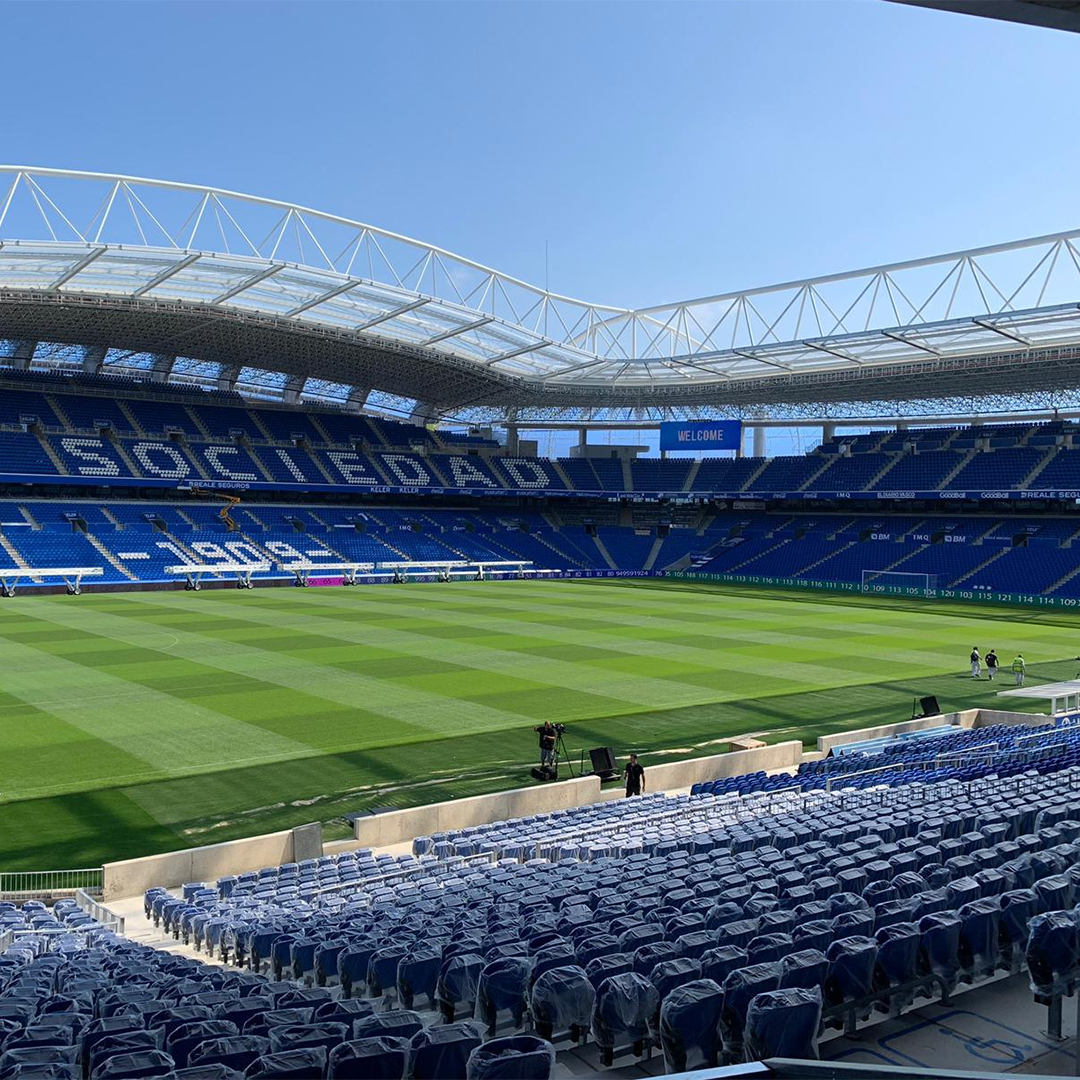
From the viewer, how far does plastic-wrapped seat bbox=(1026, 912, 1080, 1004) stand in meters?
6.50

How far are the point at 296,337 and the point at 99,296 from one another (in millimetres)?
12569

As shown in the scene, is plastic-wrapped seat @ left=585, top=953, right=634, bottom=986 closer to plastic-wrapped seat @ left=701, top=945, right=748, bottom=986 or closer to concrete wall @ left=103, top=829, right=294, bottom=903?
plastic-wrapped seat @ left=701, top=945, right=748, bottom=986

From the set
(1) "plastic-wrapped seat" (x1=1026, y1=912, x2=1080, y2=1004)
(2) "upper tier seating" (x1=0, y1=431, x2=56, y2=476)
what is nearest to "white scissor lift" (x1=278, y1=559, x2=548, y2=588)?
(2) "upper tier seating" (x1=0, y1=431, x2=56, y2=476)

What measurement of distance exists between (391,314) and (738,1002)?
157 ft

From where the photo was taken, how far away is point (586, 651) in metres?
36.5

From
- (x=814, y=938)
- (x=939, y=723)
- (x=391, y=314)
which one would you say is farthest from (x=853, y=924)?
(x=391, y=314)

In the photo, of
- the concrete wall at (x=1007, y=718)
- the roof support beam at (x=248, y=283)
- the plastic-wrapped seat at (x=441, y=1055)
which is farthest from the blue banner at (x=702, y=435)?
the plastic-wrapped seat at (x=441, y=1055)

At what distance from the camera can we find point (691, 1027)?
5.88 meters

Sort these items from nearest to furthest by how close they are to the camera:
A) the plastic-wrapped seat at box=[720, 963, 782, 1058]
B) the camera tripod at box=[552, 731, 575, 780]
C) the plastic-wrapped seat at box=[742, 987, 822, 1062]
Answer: the plastic-wrapped seat at box=[742, 987, 822, 1062]
the plastic-wrapped seat at box=[720, 963, 782, 1058]
the camera tripod at box=[552, 731, 575, 780]

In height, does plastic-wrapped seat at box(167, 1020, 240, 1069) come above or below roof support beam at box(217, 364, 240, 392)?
below

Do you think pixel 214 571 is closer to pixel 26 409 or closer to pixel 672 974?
pixel 26 409

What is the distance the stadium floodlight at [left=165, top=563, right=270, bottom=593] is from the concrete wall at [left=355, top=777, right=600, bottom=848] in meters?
45.8

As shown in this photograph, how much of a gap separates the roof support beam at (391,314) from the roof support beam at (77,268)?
14.2 metres

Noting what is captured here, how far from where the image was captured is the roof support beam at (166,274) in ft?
138
